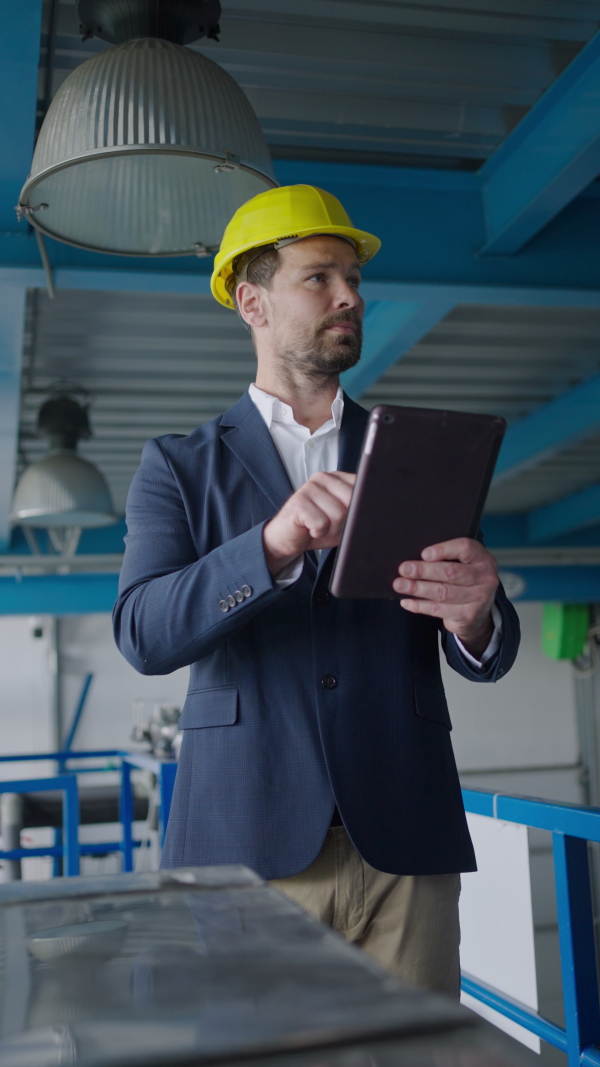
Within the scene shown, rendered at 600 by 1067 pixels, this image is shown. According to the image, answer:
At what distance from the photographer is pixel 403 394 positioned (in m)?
6.19

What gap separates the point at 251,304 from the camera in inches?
68.3

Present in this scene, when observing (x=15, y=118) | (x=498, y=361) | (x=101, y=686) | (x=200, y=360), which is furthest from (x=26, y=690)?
(x=15, y=118)

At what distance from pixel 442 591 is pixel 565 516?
772 cm

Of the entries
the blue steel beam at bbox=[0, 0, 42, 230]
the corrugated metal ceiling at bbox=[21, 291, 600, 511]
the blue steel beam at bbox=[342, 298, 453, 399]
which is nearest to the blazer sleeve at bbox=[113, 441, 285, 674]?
the blue steel beam at bbox=[0, 0, 42, 230]

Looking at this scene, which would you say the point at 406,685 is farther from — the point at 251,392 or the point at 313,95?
the point at 313,95

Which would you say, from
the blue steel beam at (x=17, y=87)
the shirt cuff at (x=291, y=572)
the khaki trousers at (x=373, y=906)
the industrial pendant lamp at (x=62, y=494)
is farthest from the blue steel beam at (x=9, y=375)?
the khaki trousers at (x=373, y=906)

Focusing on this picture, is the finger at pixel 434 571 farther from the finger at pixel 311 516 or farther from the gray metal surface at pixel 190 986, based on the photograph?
the gray metal surface at pixel 190 986

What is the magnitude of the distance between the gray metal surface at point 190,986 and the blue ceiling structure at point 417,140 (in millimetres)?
2100

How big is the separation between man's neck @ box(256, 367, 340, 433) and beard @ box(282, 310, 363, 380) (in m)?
0.02

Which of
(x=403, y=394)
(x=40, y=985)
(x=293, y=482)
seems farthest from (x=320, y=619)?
(x=403, y=394)

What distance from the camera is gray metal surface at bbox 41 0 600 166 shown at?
2.67 m

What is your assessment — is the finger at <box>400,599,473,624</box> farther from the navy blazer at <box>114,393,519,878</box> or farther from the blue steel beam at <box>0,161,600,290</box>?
the blue steel beam at <box>0,161,600,290</box>

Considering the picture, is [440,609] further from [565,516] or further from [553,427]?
[565,516]

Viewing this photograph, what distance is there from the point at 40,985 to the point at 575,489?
8.52m
